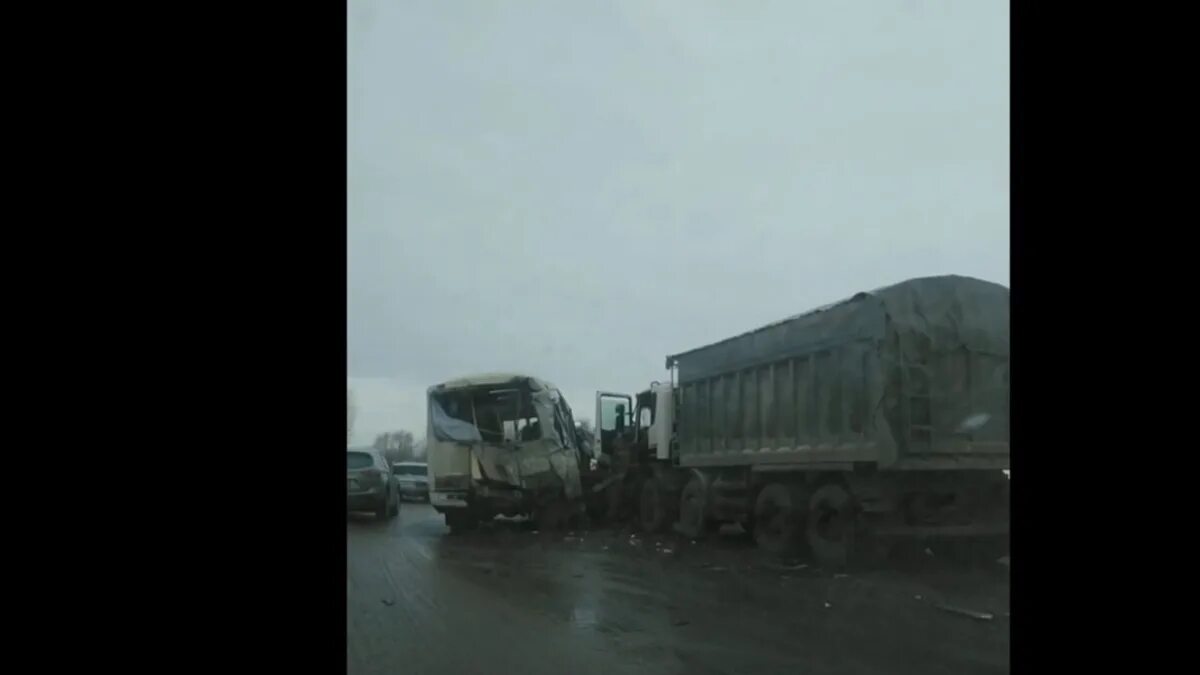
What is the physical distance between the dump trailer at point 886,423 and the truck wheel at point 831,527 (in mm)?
11

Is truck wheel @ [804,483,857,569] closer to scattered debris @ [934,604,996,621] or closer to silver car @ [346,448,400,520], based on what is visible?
scattered debris @ [934,604,996,621]

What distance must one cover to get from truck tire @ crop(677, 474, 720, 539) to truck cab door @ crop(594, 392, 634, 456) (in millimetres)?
1407

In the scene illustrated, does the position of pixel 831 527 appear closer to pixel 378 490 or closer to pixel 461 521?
pixel 461 521

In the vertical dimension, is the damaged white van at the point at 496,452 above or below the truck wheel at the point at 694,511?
above

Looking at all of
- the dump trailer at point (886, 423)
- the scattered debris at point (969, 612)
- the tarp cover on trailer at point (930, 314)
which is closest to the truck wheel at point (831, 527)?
the dump trailer at point (886, 423)

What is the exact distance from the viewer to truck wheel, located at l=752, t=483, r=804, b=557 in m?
9.73

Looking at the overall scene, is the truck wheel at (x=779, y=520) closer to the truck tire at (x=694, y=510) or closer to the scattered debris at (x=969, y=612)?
the truck tire at (x=694, y=510)

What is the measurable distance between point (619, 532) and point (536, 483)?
1.23 metres

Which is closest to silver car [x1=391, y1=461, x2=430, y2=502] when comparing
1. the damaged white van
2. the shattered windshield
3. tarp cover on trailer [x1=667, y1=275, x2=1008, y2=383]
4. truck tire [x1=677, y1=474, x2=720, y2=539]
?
the damaged white van

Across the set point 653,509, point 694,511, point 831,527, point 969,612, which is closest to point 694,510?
point 694,511

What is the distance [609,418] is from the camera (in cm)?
1298

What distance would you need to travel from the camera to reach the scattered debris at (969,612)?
6964mm
